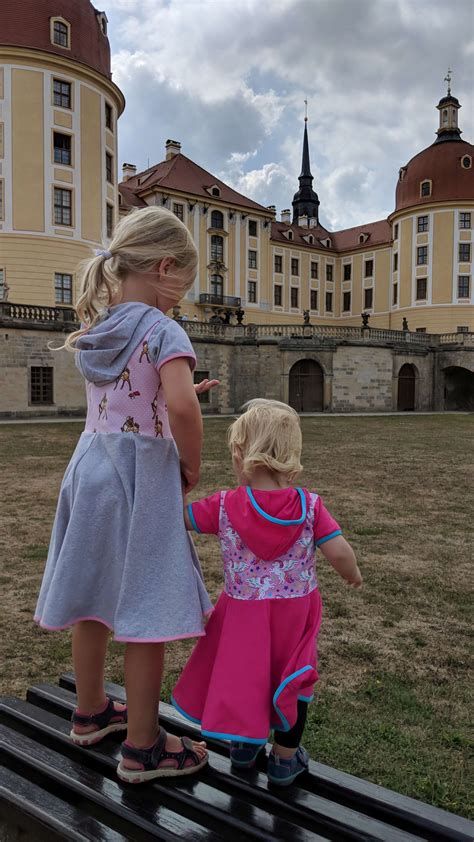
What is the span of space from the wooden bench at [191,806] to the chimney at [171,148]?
5315cm

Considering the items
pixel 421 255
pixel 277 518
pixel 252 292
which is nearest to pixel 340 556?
pixel 277 518

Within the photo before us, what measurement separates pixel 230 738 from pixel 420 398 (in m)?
38.0

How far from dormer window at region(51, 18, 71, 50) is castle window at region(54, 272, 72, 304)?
37.2 ft

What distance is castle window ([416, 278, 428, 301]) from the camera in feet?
163

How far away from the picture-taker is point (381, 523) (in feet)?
22.9

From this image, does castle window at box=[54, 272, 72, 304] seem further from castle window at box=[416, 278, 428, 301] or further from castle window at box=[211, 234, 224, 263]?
castle window at box=[416, 278, 428, 301]

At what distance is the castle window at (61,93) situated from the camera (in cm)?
3161

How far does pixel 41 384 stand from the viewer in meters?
26.1

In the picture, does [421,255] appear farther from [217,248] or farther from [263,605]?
[263,605]

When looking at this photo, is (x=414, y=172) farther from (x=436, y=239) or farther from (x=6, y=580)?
(x=6, y=580)

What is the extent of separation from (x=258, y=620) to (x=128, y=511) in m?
0.55

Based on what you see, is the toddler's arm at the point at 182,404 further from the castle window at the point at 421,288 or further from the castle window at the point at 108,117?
the castle window at the point at 421,288

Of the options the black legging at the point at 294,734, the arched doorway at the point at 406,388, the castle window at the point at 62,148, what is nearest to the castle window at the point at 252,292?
the arched doorway at the point at 406,388

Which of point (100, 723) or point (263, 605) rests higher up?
point (263, 605)
